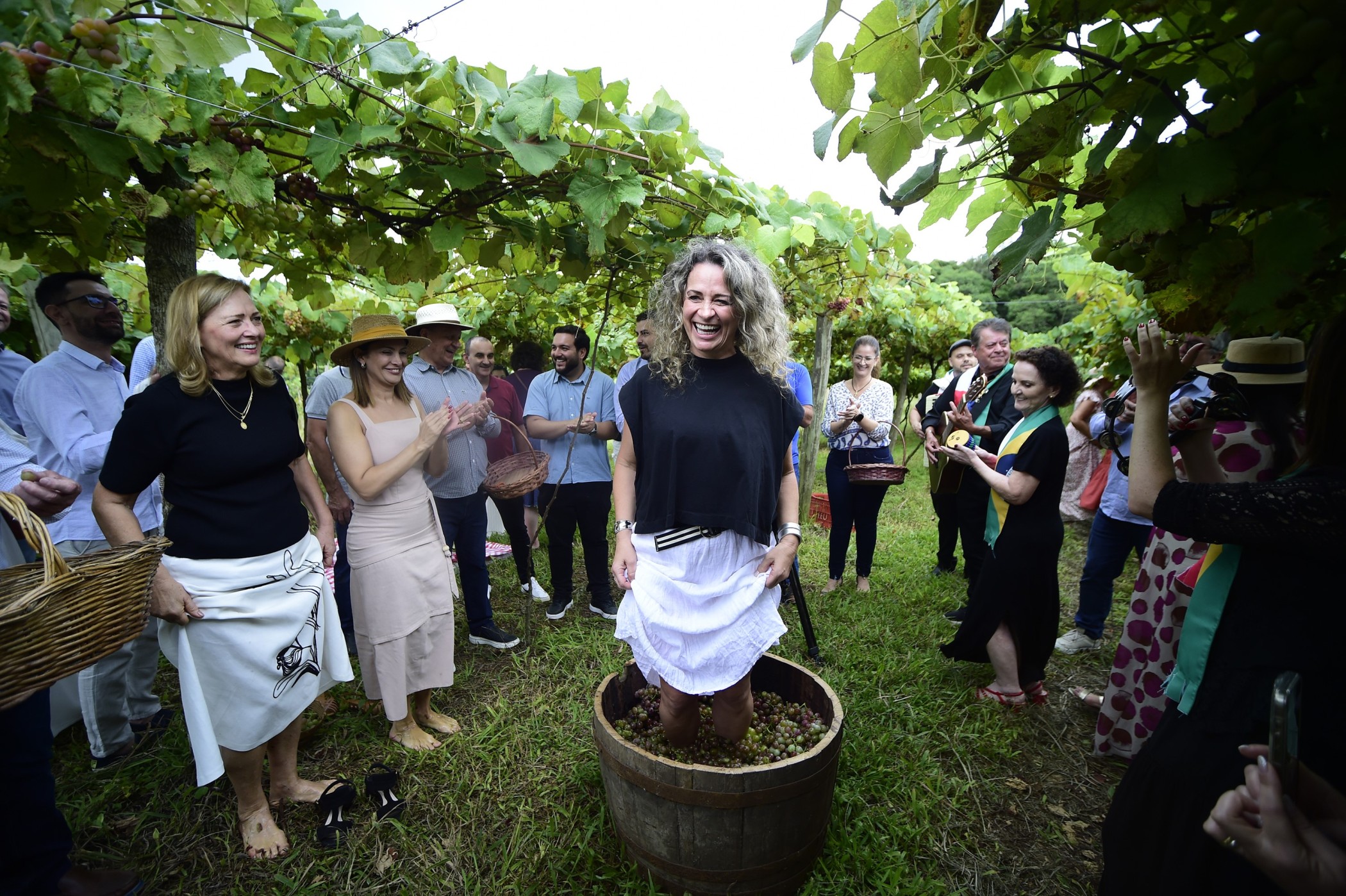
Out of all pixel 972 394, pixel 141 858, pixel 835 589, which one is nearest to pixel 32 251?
pixel 141 858

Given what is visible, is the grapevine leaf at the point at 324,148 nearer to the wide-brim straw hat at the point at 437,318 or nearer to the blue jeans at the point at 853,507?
the wide-brim straw hat at the point at 437,318

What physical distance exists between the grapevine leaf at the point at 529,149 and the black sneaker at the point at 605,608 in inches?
135

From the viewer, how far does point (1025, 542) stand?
316cm

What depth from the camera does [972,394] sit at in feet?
15.8

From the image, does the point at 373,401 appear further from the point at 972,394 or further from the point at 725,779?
the point at 972,394

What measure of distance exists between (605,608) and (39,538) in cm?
356

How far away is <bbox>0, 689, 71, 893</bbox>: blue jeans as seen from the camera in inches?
71.6

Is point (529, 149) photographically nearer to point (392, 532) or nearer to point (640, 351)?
point (392, 532)

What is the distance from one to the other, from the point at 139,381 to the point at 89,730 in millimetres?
1837

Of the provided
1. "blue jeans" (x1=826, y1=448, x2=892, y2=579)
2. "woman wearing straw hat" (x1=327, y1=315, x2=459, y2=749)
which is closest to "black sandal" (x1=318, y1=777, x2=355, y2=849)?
"woman wearing straw hat" (x1=327, y1=315, x2=459, y2=749)

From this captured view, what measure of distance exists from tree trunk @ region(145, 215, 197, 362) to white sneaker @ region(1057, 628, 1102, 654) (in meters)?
5.45

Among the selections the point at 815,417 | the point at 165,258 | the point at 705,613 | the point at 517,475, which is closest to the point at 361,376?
the point at 165,258

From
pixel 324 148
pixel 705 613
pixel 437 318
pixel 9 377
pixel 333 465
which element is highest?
pixel 324 148

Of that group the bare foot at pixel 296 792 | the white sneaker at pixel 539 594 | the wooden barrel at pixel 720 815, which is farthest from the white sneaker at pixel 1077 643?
the bare foot at pixel 296 792
